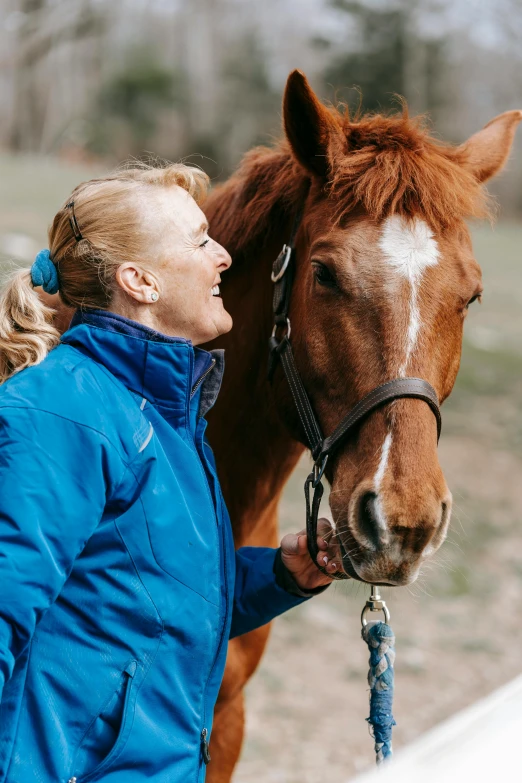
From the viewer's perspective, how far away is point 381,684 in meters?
1.98

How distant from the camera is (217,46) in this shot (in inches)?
941

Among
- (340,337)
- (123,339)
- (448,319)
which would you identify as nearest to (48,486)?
(123,339)

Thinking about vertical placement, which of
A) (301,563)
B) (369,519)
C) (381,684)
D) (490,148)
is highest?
(490,148)

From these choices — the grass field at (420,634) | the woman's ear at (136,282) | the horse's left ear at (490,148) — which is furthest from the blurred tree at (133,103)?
the woman's ear at (136,282)

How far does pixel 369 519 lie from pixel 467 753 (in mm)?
825

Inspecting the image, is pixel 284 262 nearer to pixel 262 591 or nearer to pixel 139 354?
pixel 139 354

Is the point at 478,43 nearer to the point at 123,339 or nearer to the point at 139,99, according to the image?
the point at 139,99

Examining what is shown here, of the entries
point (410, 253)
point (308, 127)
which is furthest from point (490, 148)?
point (410, 253)

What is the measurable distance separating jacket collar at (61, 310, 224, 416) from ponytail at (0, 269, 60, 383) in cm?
6

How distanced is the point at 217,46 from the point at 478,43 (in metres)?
7.76

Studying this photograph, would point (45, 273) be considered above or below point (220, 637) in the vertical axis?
above

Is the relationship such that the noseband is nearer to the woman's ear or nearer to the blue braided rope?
the blue braided rope

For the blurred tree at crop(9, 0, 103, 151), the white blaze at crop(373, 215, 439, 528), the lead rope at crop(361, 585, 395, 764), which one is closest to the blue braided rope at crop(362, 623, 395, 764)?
the lead rope at crop(361, 585, 395, 764)

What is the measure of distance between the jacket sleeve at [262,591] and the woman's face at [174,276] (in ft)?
2.13
